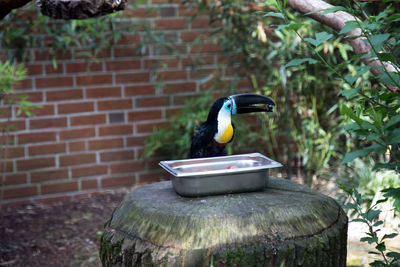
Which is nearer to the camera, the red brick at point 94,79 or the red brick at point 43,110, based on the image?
the red brick at point 43,110

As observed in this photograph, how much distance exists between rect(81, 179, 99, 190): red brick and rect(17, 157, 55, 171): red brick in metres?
0.29

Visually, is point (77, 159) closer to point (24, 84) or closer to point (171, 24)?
point (24, 84)

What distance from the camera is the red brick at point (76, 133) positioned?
14.4ft

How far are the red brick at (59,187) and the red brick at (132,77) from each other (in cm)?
92

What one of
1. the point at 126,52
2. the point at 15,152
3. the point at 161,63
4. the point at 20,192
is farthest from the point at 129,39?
the point at 20,192

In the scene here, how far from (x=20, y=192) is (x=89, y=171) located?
0.56 metres

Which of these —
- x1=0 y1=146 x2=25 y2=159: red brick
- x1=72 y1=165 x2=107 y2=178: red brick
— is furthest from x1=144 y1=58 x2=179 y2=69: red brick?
x1=0 y1=146 x2=25 y2=159: red brick

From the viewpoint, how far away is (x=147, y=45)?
14.8ft

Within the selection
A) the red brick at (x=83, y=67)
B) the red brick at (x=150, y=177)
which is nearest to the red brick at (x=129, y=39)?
the red brick at (x=83, y=67)

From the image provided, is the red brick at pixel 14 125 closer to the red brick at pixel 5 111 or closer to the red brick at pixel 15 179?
the red brick at pixel 5 111

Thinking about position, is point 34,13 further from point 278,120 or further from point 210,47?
point 278,120

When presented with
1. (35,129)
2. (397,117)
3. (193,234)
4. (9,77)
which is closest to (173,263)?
(193,234)

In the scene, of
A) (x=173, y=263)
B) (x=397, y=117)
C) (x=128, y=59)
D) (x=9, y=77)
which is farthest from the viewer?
(x=128, y=59)

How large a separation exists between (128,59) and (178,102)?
0.56 metres
